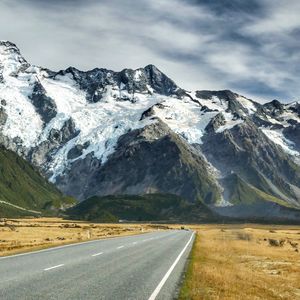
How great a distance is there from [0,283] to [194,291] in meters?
7.51

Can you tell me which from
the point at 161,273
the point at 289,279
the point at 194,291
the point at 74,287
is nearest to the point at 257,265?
the point at 289,279

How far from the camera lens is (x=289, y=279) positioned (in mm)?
30641

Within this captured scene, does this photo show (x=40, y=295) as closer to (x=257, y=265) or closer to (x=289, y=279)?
(x=289, y=279)

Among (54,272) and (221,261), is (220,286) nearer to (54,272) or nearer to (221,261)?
(54,272)

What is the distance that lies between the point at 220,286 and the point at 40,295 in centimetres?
883

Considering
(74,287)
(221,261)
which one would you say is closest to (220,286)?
(74,287)

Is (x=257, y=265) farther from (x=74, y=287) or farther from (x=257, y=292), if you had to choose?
(x=74, y=287)

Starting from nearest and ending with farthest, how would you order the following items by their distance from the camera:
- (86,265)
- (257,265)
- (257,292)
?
(257,292)
(86,265)
(257,265)

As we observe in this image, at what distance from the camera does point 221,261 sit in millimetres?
39938

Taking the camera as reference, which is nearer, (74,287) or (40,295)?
(40,295)

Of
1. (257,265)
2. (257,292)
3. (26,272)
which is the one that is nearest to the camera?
(257,292)

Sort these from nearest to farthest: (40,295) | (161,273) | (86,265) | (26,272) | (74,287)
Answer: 1. (40,295)
2. (74,287)
3. (26,272)
4. (161,273)
5. (86,265)

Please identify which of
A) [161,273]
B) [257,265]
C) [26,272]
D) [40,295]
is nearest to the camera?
[40,295]

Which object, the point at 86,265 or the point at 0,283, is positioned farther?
the point at 86,265
